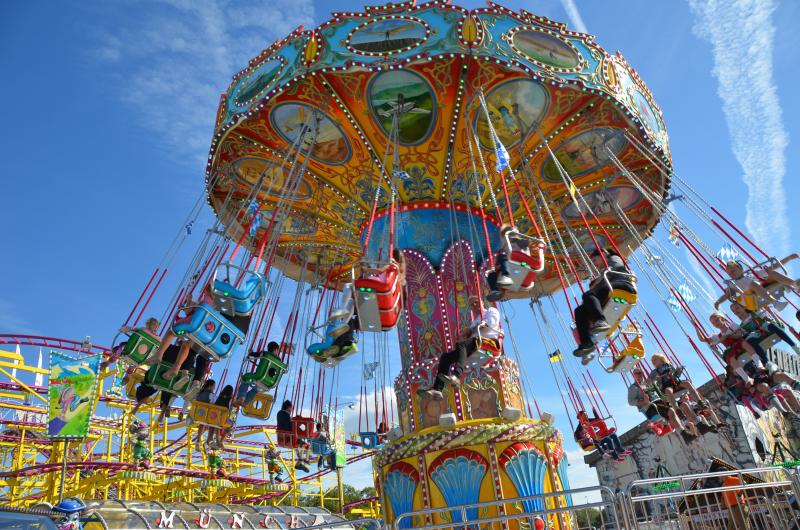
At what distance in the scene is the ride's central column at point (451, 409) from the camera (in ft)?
28.6

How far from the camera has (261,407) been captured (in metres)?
9.90

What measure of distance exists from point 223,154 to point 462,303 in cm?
513

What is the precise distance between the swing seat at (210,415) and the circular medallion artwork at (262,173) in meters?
3.85

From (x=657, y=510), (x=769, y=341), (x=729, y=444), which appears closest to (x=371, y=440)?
(x=769, y=341)

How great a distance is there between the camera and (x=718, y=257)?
912cm

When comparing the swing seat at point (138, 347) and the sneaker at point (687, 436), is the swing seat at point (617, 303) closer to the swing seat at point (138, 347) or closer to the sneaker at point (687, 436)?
the sneaker at point (687, 436)

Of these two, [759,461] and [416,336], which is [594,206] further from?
[759,461]

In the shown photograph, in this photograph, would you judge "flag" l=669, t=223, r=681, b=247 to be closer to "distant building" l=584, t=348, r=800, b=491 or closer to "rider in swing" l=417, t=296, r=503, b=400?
"rider in swing" l=417, t=296, r=503, b=400

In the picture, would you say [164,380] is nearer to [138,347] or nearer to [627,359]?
[138,347]

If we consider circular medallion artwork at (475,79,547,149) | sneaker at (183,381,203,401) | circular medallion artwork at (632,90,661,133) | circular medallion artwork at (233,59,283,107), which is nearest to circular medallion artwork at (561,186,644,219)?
circular medallion artwork at (632,90,661,133)

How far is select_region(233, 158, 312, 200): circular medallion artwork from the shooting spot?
1130cm

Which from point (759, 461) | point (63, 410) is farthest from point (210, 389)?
point (759, 461)

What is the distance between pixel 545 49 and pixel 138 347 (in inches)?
294

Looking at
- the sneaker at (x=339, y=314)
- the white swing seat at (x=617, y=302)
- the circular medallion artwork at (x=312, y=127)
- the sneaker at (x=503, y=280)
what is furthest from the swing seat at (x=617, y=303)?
the circular medallion artwork at (x=312, y=127)
